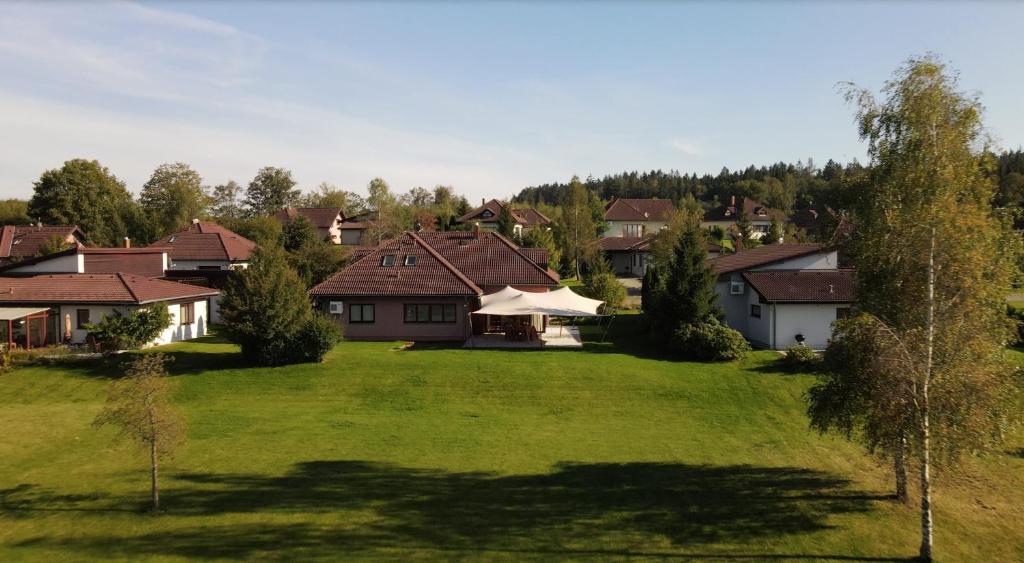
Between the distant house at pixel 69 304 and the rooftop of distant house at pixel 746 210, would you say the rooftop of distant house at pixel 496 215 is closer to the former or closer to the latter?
the rooftop of distant house at pixel 746 210

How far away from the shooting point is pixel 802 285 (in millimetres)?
31906

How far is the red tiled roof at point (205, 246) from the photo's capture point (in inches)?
2057

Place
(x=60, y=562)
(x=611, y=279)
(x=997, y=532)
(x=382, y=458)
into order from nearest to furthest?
(x=60, y=562)
(x=997, y=532)
(x=382, y=458)
(x=611, y=279)

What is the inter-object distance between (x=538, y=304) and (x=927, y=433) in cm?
2018

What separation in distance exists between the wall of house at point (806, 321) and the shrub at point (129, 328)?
1153 inches

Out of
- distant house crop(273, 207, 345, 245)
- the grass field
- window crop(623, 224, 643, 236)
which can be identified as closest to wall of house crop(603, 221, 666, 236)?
window crop(623, 224, 643, 236)

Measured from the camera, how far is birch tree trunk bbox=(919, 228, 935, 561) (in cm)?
1180

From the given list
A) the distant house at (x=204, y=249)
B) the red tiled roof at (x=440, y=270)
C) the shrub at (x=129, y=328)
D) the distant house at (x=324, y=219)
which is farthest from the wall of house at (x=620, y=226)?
the shrub at (x=129, y=328)

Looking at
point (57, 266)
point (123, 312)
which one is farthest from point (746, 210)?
point (57, 266)

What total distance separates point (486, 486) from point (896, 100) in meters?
12.2

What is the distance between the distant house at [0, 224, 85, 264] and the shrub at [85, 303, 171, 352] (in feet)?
94.8

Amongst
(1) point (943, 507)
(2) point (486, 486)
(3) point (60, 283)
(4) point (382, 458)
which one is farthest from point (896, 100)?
(3) point (60, 283)

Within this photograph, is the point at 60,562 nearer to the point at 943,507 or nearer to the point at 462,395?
the point at 462,395

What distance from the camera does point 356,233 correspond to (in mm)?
85812
